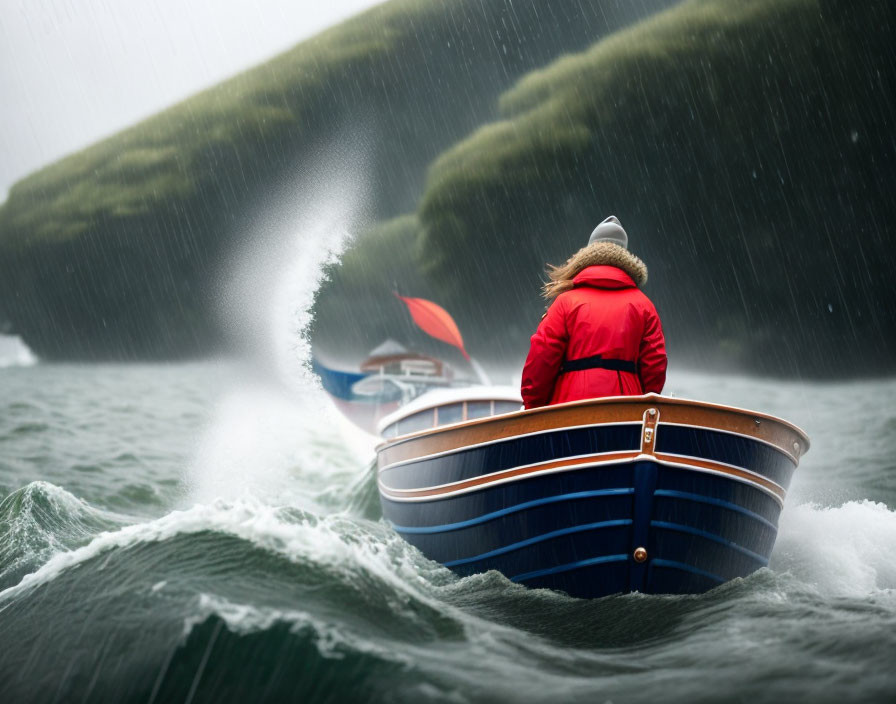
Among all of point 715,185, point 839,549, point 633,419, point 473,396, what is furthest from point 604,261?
point 715,185

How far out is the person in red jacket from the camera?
4.13 metres

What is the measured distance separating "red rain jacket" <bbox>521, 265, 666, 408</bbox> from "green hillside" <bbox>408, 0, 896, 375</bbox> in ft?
73.8

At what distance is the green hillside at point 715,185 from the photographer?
24.5 m

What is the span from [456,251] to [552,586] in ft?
101

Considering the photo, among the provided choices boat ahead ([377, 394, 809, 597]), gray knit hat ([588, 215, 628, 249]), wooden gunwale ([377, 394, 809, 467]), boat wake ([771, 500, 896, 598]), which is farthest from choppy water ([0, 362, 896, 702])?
gray knit hat ([588, 215, 628, 249])

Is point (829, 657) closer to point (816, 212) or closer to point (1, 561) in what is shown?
point (1, 561)

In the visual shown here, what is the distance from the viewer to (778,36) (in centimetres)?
2911

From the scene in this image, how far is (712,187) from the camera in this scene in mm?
28078

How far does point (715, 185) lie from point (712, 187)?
0.44 ft

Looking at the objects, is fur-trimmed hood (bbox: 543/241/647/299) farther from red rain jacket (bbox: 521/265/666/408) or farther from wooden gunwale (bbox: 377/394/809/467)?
wooden gunwale (bbox: 377/394/809/467)

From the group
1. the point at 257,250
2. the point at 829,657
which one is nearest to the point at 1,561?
the point at 829,657

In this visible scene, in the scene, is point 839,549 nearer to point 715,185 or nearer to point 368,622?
point 368,622

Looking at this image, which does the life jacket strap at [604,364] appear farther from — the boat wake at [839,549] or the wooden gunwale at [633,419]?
the boat wake at [839,549]

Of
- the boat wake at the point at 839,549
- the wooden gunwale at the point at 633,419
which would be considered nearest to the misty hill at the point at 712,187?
the boat wake at the point at 839,549
